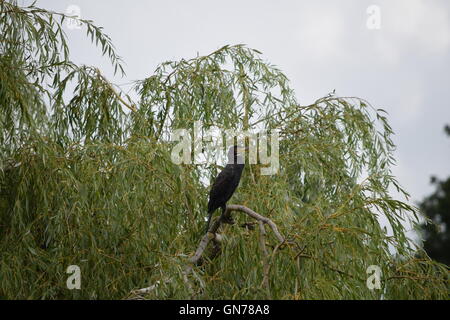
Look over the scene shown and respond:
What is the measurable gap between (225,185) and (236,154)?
0.28 metres

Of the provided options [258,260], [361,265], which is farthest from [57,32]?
[361,265]

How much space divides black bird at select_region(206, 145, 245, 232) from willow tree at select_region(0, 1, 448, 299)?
0.44ft

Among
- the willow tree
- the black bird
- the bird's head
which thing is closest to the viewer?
the willow tree

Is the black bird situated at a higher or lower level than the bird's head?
lower

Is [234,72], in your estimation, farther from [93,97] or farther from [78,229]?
[78,229]

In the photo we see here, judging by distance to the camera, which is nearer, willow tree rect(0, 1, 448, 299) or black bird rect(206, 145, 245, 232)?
willow tree rect(0, 1, 448, 299)

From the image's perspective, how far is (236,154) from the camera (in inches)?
155

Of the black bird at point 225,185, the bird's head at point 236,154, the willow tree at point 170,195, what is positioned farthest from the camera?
the bird's head at point 236,154

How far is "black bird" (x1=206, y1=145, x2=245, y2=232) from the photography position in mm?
3691

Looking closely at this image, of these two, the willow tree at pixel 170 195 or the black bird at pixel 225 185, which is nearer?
the willow tree at pixel 170 195

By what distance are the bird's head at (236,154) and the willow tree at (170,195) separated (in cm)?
20

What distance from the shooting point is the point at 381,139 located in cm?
430

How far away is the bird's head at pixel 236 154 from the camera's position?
12.7ft
